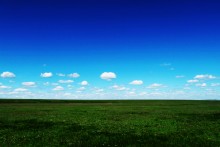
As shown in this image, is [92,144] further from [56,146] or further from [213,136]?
[213,136]

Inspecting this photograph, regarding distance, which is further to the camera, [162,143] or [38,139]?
[38,139]

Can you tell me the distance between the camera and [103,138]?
22.2 metres

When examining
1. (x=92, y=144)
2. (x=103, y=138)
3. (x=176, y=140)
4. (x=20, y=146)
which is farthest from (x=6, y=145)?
(x=176, y=140)

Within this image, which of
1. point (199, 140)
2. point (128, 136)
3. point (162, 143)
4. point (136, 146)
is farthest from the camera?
point (128, 136)

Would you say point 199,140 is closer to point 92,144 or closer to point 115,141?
point 115,141

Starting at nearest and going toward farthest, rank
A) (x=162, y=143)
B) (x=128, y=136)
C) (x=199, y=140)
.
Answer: (x=162, y=143)
(x=199, y=140)
(x=128, y=136)

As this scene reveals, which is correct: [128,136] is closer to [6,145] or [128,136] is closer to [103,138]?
[103,138]

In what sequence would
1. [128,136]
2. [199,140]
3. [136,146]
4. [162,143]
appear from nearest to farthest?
[136,146], [162,143], [199,140], [128,136]

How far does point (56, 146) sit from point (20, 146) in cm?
263

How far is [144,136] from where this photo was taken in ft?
76.7

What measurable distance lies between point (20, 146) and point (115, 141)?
7296 mm

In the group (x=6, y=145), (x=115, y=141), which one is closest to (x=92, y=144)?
(x=115, y=141)

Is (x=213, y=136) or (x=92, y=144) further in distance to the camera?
(x=213, y=136)

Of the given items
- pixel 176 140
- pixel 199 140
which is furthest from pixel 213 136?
pixel 176 140
